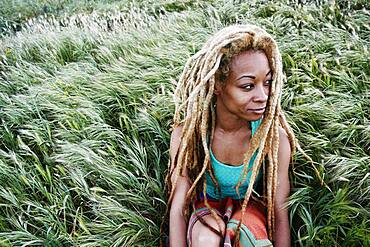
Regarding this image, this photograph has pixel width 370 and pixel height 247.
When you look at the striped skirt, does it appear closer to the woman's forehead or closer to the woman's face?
the woman's face

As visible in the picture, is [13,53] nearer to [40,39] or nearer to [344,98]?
[40,39]

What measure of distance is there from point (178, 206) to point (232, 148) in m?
0.45

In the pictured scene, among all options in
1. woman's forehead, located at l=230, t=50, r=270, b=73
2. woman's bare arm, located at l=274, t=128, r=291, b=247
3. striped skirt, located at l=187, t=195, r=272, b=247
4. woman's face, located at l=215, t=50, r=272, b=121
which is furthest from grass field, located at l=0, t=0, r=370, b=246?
woman's forehead, located at l=230, t=50, r=270, b=73

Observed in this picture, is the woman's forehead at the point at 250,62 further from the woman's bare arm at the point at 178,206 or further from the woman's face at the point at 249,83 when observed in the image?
the woman's bare arm at the point at 178,206

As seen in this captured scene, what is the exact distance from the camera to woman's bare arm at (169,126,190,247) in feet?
8.52

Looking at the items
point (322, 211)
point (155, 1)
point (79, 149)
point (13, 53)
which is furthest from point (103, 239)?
point (155, 1)

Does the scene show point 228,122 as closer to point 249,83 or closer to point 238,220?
point 249,83

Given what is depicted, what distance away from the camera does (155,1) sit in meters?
7.95

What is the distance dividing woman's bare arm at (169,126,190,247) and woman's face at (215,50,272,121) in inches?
18.0

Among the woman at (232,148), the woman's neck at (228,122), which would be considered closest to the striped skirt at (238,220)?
the woman at (232,148)

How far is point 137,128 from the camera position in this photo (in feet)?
11.8

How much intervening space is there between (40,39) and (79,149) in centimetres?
307

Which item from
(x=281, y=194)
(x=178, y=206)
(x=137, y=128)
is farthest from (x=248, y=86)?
(x=137, y=128)

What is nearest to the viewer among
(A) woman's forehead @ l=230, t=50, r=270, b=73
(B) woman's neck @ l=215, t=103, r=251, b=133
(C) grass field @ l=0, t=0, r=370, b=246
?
(A) woman's forehead @ l=230, t=50, r=270, b=73
